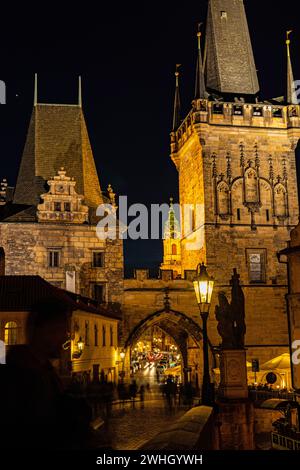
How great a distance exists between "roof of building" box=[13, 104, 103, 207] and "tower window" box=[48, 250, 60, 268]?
10.4 feet

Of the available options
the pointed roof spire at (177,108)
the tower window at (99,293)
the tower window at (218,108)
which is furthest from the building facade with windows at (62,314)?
the pointed roof spire at (177,108)

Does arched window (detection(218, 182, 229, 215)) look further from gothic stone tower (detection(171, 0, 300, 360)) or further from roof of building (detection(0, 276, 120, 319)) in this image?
roof of building (detection(0, 276, 120, 319))

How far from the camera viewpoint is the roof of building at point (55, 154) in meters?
37.2

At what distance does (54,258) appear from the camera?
34.8m

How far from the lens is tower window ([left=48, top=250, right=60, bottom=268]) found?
34719 millimetres

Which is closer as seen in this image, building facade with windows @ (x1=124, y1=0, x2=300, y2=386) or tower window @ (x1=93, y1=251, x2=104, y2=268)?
tower window @ (x1=93, y1=251, x2=104, y2=268)

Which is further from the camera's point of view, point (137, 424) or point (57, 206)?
point (57, 206)

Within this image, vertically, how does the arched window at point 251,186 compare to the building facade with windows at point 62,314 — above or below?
above

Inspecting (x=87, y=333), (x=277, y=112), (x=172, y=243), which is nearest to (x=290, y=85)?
(x=277, y=112)

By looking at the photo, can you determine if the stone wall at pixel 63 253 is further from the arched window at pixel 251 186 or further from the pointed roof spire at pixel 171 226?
the pointed roof spire at pixel 171 226

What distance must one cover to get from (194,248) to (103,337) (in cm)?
955

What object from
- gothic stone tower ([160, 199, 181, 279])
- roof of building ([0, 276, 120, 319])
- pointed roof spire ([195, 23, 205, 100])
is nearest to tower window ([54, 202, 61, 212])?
roof of building ([0, 276, 120, 319])

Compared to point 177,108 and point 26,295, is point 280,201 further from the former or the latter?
point 26,295

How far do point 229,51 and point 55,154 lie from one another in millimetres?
13234
